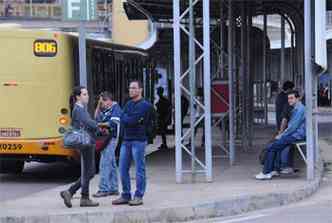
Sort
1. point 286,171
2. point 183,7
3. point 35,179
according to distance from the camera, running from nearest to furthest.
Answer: point 286,171
point 35,179
point 183,7

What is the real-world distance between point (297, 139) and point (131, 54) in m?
8.07

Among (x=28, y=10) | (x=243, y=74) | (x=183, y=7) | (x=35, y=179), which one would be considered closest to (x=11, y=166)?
(x=35, y=179)

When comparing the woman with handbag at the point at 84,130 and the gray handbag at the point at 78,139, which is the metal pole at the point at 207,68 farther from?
the gray handbag at the point at 78,139

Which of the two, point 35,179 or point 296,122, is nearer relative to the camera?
point 296,122

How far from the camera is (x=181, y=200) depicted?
36.8 feet

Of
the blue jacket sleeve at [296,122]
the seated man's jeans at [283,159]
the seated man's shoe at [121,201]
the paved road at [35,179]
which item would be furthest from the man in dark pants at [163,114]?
the seated man's shoe at [121,201]

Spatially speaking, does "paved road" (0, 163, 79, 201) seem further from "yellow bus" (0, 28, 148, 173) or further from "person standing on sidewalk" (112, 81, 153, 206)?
"person standing on sidewalk" (112, 81, 153, 206)

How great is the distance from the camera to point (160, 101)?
69.8 ft

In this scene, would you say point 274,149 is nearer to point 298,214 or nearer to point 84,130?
point 298,214

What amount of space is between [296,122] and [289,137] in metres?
Result: 0.29

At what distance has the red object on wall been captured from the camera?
1579 cm

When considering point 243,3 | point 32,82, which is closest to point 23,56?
point 32,82

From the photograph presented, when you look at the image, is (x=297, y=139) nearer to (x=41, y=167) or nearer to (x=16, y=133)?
(x=16, y=133)

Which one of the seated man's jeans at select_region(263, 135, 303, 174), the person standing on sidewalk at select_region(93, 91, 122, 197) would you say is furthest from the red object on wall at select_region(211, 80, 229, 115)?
the person standing on sidewalk at select_region(93, 91, 122, 197)
